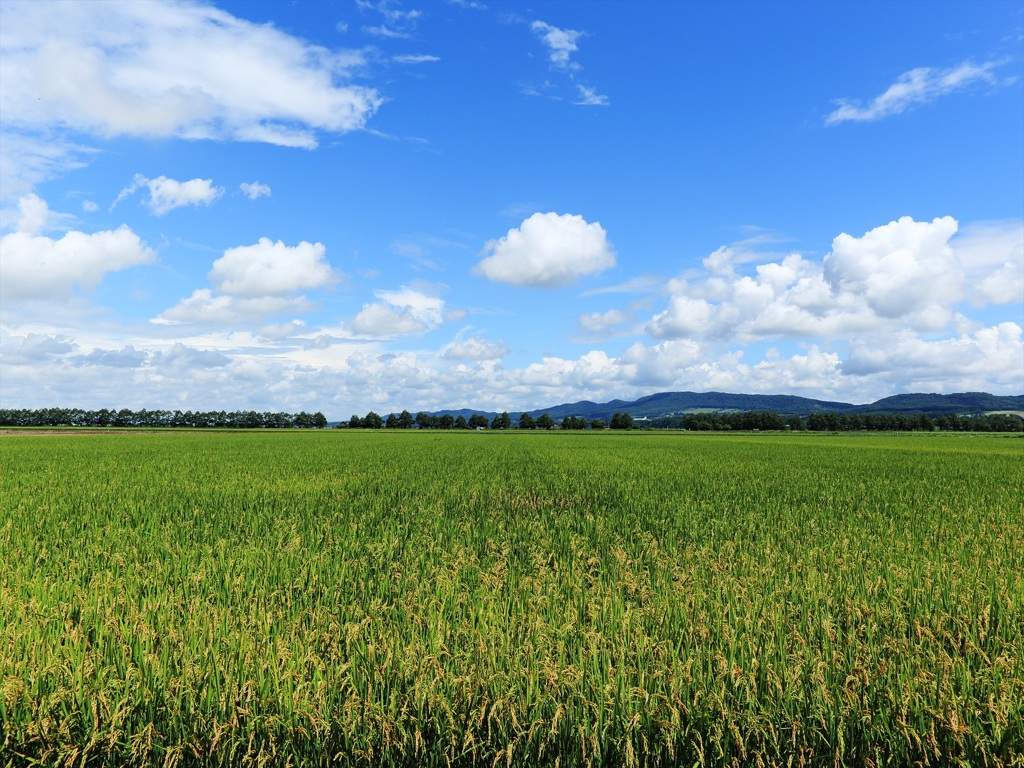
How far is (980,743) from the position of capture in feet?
11.2

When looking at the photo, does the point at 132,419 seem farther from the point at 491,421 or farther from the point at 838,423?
the point at 838,423

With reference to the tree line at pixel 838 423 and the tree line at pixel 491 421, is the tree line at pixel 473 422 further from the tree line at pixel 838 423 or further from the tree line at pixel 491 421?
the tree line at pixel 838 423

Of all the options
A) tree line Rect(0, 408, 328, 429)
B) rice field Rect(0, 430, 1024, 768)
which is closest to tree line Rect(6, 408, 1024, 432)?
tree line Rect(0, 408, 328, 429)

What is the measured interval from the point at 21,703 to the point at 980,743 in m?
6.65

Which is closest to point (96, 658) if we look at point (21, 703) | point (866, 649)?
point (21, 703)

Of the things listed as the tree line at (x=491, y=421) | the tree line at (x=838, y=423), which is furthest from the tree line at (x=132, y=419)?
the tree line at (x=838, y=423)

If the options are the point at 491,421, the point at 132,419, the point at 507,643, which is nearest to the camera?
the point at 507,643

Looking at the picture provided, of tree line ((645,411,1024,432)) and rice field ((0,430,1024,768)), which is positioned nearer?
rice field ((0,430,1024,768))

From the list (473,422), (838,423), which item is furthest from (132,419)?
(838,423)

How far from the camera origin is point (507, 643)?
4402mm

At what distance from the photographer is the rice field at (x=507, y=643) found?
3.50m

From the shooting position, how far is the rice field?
11.5 feet

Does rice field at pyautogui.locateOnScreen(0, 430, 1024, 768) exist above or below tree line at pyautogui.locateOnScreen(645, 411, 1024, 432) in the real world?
above

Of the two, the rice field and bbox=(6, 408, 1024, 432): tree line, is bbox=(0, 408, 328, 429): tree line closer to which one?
bbox=(6, 408, 1024, 432): tree line
